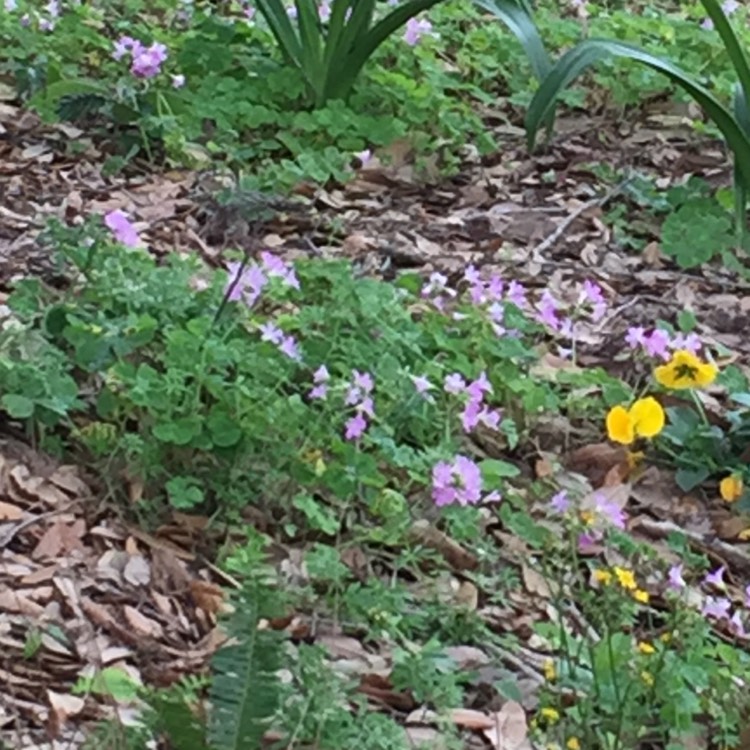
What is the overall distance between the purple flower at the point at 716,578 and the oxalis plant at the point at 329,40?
1.68 metres

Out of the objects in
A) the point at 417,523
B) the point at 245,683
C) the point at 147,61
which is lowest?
the point at 417,523

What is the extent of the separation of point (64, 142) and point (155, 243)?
56 cm

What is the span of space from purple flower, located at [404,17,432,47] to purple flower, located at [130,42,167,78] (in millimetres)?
714

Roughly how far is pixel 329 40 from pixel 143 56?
44 cm

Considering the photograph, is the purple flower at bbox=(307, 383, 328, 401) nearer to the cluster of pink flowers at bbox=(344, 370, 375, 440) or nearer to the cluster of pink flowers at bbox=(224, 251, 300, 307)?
the cluster of pink flowers at bbox=(344, 370, 375, 440)

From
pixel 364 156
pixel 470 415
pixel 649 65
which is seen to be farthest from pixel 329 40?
pixel 470 415

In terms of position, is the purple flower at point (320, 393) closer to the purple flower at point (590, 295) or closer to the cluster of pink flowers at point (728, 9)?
the purple flower at point (590, 295)

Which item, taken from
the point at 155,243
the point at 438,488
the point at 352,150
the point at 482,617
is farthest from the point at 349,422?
the point at 352,150

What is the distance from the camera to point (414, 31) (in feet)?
13.0

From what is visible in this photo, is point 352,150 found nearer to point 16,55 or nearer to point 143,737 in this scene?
point 16,55

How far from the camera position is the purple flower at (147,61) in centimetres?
345

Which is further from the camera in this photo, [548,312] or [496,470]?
[548,312]

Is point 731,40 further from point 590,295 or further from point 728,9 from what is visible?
point 728,9

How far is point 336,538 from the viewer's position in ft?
7.47
